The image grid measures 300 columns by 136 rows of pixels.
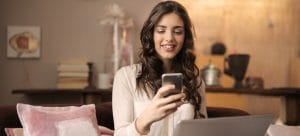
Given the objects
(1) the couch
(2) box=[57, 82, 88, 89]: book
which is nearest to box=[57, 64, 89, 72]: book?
(2) box=[57, 82, 88, 89]: book

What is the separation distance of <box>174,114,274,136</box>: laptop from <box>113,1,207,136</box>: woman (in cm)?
25

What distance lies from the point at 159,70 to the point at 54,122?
1.79ft

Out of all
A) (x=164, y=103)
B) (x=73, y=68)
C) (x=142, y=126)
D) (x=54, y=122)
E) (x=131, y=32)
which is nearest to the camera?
(x=164, y=103)

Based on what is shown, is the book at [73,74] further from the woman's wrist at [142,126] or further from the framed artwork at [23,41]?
the woman's wrist at [142,126]

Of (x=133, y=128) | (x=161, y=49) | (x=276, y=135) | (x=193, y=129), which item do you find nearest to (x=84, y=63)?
(x=276, y=135)

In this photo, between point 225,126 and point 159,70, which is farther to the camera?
point 159,70

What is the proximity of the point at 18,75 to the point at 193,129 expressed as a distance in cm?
269

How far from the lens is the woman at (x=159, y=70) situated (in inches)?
57.2

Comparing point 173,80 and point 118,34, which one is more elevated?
point 118,34

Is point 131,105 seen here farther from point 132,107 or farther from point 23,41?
point 23,41

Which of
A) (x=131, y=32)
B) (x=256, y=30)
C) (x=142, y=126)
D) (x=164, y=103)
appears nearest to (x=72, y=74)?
(x=131, y=32)

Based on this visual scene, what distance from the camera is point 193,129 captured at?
3.40 ft

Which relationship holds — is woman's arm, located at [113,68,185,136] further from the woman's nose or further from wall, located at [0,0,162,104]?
wall, located at [0,0,162,104]

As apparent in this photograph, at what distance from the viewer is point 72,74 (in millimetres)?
3314
